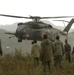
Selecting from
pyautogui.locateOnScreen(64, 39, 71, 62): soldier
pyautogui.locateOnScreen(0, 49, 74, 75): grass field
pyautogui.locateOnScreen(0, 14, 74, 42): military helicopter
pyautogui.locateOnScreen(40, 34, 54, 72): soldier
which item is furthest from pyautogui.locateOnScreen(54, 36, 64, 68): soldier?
pyautogui.locateOnScreen(0, 14, 74, 42): military helicopter

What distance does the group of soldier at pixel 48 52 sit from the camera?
12.1 metres

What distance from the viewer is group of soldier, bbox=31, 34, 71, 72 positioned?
12.1m

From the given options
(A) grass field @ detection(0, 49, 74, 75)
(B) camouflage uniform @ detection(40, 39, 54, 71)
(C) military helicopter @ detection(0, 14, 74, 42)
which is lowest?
(C) military helicopter @ detection(0, 14, 74, 42)

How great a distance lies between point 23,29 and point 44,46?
14454 millimetres

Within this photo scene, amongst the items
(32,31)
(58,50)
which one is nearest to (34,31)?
(32,31)

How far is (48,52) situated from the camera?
12.2 meters

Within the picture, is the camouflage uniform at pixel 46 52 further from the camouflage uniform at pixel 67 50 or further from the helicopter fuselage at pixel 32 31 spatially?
the helicopter fuselage at pixel 32 31

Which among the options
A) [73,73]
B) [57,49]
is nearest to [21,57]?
[57,49]

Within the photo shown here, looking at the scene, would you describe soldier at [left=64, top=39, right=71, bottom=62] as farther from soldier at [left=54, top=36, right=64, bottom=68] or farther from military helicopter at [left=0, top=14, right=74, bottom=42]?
military helicopter at [left=0, top=14, right=74, bottom=42]

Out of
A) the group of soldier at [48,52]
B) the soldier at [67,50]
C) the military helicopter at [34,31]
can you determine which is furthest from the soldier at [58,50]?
the military helicopter at [34,31]

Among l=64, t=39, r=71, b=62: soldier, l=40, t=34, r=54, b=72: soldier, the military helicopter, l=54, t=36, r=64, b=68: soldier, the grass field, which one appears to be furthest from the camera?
the military helicopter

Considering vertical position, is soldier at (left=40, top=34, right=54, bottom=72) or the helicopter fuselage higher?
soldier at (left=40, top=34, right=54, bottom=72)

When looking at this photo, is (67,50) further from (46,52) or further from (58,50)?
(46,52)

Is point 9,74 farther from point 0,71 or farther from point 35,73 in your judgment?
point 35,73
